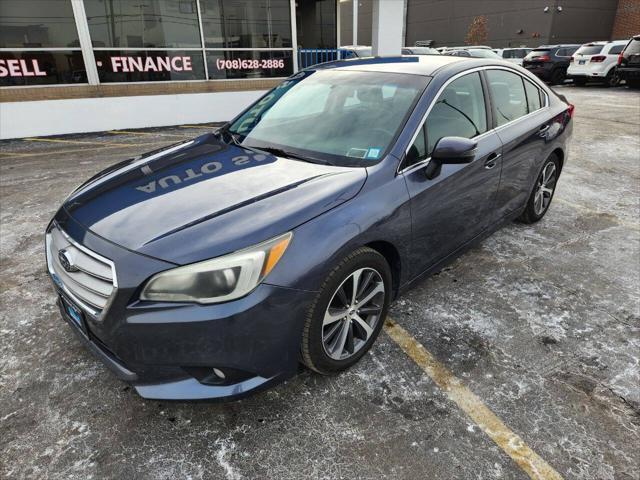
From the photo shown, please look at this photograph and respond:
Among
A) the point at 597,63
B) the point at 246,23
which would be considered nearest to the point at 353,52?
the point at 246,23

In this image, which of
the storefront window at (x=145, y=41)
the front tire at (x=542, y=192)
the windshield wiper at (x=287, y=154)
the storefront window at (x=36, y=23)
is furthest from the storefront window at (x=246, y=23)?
the windshield wiper at (x=287, y=154)

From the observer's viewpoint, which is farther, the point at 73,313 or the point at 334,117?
the point at 334,117

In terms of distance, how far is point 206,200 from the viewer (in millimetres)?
2305

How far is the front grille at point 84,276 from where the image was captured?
6.59ft

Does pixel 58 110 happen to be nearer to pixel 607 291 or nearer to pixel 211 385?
Answer: pixel 211 385

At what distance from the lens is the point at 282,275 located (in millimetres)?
2018

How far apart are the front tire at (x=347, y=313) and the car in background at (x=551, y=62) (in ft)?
69.3

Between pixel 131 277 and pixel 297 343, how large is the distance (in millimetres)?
811

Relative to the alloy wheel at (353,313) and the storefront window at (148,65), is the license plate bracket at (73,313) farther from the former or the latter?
the storefront window at (148,65)

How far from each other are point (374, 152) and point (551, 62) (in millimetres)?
21356

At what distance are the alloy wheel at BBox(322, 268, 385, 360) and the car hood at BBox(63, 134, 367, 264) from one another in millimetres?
462

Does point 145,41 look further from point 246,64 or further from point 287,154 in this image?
point 287,154

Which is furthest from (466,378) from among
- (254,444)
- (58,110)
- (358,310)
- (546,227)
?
(58,110)

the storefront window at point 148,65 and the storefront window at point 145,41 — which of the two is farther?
the storefront window at point 148,65
